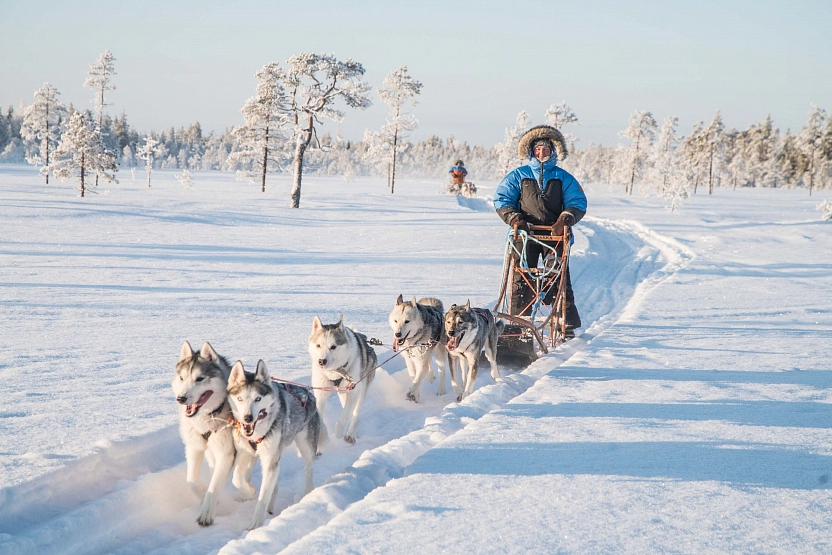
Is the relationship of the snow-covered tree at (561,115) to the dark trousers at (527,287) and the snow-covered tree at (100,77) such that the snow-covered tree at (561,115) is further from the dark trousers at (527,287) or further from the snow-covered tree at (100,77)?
the dark trousers at (527,287)

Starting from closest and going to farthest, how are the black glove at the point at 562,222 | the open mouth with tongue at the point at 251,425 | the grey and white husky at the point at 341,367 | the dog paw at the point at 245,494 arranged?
the open mouth with tongue at the point at 251,425 < the dog paw at the point at 245,494 < the grey and white husky at the point at 341,367 < the black glove at the point at 562,222

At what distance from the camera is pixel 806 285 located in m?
12.2

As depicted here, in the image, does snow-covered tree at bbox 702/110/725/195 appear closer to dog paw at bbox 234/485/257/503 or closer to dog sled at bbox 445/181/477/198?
dog sled at bbox 445/181/477/198

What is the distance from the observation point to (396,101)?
42188mm

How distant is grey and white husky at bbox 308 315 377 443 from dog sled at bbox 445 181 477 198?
3704 centimetres

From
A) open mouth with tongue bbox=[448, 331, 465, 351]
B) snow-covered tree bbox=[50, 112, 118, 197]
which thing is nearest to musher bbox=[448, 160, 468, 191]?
snow-covered tree bbox=[50, 112, 118, 197]

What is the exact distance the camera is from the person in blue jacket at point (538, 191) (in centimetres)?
669

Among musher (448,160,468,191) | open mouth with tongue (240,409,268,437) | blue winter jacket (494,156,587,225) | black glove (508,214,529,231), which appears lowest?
open mouth with tongue (240,409,268,437)

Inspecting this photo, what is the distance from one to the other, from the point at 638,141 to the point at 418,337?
2211 inches

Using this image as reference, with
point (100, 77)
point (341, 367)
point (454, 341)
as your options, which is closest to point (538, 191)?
point (454, 341)

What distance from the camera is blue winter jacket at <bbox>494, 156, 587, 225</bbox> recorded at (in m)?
6.72

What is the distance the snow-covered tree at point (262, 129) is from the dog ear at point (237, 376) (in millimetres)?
29967

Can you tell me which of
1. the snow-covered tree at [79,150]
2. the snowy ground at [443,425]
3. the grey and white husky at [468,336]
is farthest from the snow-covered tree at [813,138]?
the grey and white husky at [468,336]

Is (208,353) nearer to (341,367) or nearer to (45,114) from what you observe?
(341,367)
